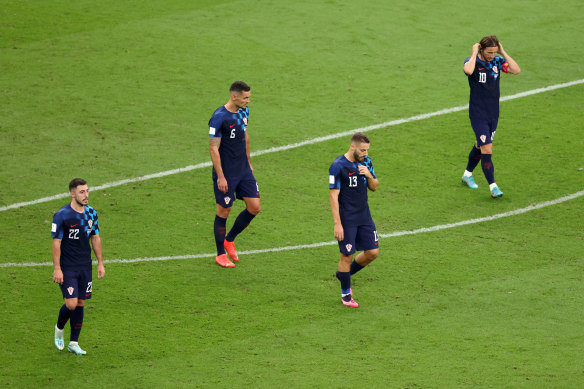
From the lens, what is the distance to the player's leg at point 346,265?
10398 millimetres

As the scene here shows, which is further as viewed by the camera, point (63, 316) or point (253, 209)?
point (253, 209)

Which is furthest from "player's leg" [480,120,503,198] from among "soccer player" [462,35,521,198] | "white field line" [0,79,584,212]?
"white field line" [0,79,584,212]

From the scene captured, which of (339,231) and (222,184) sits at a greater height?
(222,184)

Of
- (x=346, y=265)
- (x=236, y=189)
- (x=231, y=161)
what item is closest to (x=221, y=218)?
(x=236, y=189)

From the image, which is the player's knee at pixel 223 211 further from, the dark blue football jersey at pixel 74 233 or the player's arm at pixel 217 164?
the dark blue football jersey at pixel 74 233

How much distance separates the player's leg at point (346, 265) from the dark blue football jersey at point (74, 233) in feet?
9.80

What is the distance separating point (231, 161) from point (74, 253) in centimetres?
294

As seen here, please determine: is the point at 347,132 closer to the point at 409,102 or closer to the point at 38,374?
the point at 409,102

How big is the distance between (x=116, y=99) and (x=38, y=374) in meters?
9.61

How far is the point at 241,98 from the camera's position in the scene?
11.3 m

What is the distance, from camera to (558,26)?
71.2ft

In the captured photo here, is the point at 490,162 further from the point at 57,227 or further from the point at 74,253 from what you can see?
the point at 57,227

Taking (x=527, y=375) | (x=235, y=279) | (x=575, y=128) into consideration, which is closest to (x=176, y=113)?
(x=235, y=279)

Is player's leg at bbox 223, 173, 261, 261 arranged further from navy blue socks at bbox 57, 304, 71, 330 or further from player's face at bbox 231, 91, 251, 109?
navy blue socks at bbox 57, 304, 71, 330
